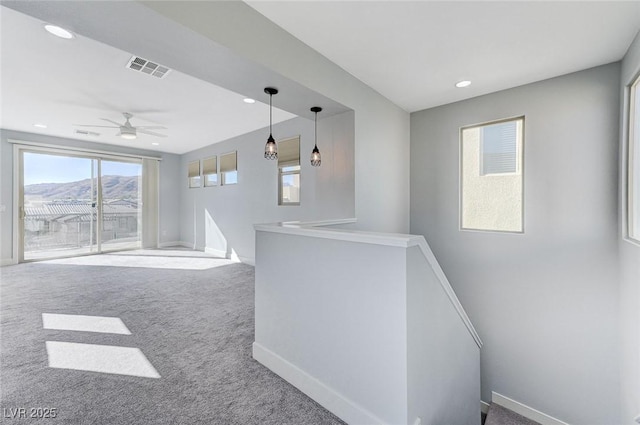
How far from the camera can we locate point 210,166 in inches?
265

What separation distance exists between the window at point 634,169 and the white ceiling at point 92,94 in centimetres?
342

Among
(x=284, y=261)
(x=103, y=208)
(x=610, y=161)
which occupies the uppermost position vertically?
(x=610, y=161)

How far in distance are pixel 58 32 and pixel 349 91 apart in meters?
2.66

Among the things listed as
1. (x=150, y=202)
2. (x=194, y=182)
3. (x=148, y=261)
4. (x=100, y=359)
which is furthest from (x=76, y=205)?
(x=100, y=359)

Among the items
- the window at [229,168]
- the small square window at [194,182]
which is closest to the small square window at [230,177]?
the window at [229,168]

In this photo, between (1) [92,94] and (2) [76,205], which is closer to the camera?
(1) [92,94]

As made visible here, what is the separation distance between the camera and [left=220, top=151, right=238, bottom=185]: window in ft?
19.7

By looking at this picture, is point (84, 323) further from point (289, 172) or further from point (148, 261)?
point (289, 172)

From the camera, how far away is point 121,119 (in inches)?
180

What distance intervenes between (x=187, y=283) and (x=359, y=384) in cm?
351

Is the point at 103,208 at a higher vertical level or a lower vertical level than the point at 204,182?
lower

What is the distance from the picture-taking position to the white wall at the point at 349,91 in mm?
1777

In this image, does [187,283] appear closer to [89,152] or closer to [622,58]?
[89,152]

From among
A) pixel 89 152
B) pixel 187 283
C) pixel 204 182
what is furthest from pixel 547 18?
pixel 89 152
